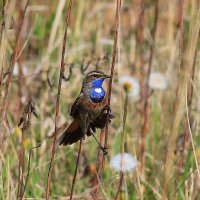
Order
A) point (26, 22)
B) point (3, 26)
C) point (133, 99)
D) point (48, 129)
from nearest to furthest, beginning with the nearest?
point (3, 26), point (48, 129), point (133, 99), point (26, 22)

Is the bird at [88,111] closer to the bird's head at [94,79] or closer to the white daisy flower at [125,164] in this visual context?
the bird's head at [94,79]

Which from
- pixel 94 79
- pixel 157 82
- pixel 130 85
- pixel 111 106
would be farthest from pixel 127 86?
pixel 94 79

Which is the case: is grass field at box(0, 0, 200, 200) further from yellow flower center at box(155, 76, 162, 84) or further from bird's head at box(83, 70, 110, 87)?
bird's head at box(83, 70, 110, 87)

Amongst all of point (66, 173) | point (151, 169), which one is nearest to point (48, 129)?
point (66, 173)

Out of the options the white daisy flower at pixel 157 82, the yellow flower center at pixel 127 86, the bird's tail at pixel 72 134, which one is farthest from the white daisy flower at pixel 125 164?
the white daisy flower at pixel 157 82

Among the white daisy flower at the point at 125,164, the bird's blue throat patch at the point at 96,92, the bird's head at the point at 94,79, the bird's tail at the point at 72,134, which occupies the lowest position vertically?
the white daisy flower at the point at 125,164

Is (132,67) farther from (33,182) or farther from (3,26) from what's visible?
(3,26)

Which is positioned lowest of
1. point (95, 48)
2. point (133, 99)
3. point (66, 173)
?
point (66, 173)
